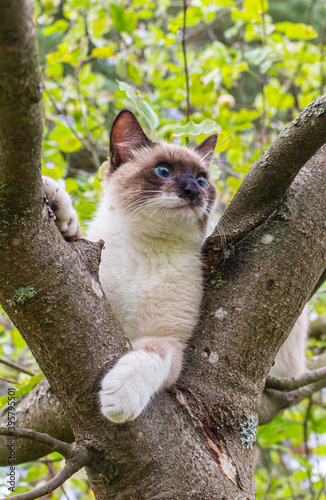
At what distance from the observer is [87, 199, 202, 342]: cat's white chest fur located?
237cm

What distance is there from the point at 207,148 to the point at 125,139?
61cm

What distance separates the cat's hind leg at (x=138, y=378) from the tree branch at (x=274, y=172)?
Result: 577 mm

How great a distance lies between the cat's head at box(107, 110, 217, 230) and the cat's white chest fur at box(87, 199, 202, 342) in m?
0.14

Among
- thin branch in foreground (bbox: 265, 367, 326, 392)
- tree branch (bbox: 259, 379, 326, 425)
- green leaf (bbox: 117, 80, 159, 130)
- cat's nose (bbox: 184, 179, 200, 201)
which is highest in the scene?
green leaf (bbox: 117, 80, 159, 130)

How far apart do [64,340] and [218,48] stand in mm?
3069

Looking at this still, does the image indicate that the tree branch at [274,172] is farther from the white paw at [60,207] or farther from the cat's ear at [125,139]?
the cat's ear at [125,139]

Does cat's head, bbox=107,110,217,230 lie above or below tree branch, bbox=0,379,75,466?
above

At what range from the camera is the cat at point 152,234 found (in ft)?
7.56

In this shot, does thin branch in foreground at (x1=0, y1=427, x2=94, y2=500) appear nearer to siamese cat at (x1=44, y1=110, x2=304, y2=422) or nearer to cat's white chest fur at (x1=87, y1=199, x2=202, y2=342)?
siamese cat at (x1=44, y1=110, x2=304, y2=422)

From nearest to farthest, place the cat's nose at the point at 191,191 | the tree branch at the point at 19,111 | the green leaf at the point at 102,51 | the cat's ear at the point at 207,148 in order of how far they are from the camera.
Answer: the tree branch at the point at 19,111 < the cat's nose at the point at 191,191 < the cat's ear at the point at 207,148 < the green leaf at the point at 102,51

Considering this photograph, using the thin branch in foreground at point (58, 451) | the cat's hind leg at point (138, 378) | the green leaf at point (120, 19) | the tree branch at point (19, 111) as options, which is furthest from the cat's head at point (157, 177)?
the thin branch in foreground at point (58, 451)

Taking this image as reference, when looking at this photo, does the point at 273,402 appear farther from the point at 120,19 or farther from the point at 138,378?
the point at 120,19

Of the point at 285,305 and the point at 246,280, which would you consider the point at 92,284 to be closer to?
the point at 246,280

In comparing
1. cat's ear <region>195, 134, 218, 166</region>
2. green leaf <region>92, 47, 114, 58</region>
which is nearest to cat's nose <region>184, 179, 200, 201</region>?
cat's ear <region>195, 134, 218, 166</region>
